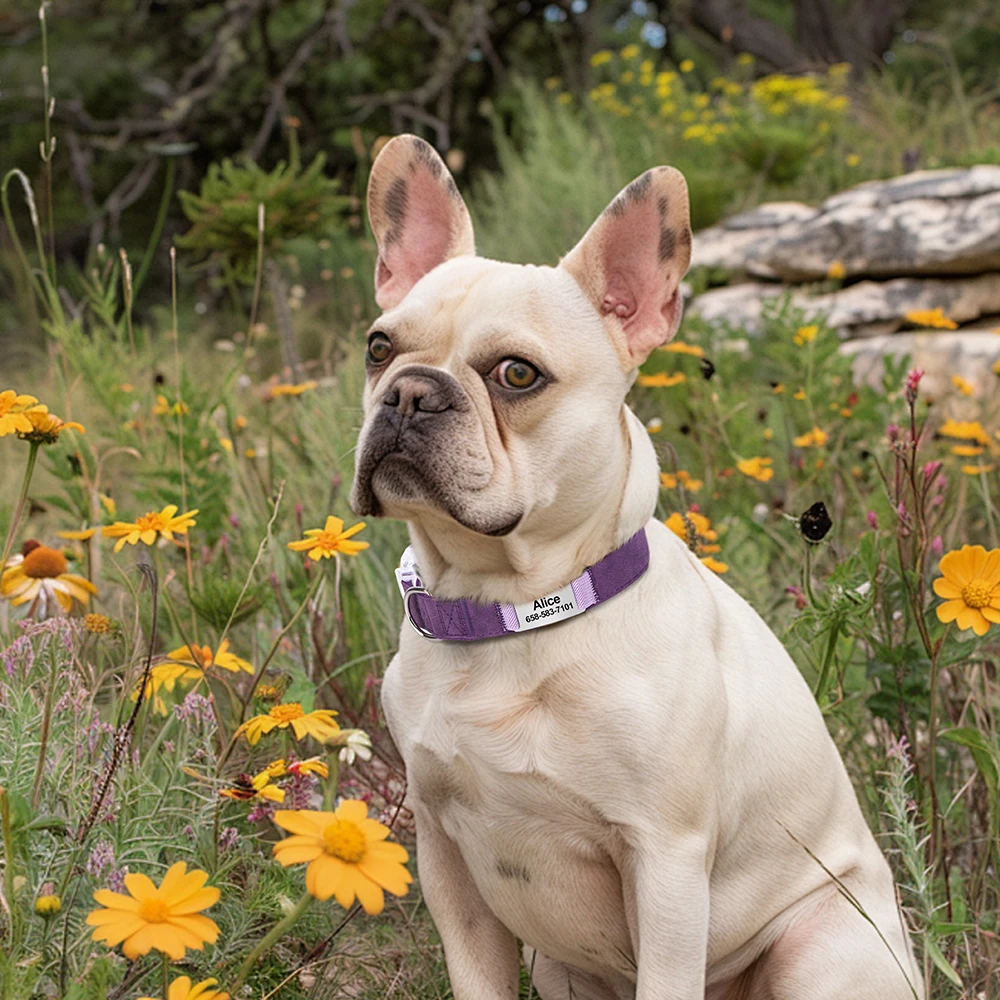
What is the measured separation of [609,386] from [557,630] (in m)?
0.40

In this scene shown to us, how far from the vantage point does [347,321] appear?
7891 millimetres

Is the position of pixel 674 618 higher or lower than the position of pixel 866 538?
higher

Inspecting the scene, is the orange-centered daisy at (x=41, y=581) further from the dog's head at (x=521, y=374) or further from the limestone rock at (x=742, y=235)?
the limestone rock at (x=742, y=235)

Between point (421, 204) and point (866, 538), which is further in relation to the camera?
point (866, 538)

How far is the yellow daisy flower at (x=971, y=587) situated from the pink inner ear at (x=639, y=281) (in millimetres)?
586

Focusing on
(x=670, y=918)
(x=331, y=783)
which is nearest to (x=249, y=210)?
(x=331, y=783)

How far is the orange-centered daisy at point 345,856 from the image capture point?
1136 mm

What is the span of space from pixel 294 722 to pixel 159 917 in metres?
0.48

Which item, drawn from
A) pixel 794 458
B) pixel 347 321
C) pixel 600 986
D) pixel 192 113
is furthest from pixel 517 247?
pixel 600 986

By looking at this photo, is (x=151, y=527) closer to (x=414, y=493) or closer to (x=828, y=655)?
(x=414, y=493)

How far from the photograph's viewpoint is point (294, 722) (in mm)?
1671

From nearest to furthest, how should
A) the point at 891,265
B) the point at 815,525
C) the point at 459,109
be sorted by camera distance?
the point at 815,525, the point at 891,265, the point at 459,109

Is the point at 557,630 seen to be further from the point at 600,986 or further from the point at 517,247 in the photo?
the point at 517,247

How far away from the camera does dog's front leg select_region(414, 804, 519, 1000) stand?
1.96 m
